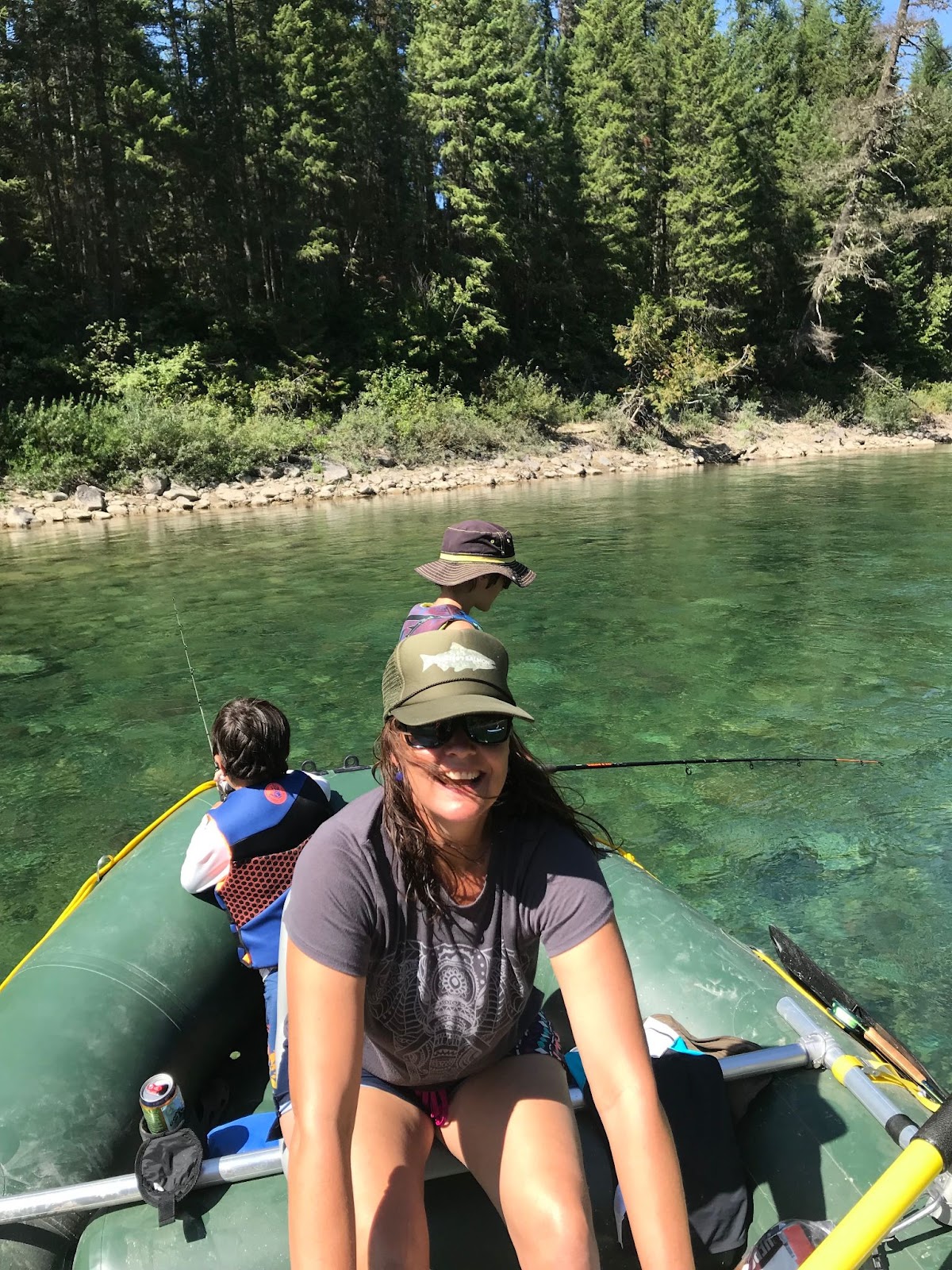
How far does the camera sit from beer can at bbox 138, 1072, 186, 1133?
1836mm

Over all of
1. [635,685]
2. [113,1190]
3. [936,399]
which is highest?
[936,399]

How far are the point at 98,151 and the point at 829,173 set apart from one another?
2402 cm

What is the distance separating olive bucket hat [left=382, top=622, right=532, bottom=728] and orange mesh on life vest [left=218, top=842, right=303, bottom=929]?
2.90 feet

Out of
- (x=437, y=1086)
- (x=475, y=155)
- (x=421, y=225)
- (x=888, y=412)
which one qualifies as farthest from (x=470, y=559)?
(x=888, y=412)

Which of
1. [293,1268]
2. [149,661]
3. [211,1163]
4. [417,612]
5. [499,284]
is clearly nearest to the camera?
[293,1268]

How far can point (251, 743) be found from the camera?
92.0 inches

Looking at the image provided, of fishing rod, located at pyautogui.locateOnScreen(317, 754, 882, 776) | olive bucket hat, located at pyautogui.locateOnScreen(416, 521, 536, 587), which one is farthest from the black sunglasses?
fishing rod, located at pyautogui.locateOnScreen(317, 754, 882, 776)

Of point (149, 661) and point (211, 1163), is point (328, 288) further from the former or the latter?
point (211, 1163)

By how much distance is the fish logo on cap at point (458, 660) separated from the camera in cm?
156

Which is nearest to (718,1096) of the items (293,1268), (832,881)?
(293,1268)

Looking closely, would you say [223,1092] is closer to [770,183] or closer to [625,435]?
[625,435]

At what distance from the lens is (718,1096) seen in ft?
6.07

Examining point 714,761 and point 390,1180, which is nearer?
point 390,1180

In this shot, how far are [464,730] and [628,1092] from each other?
0.71 metres
